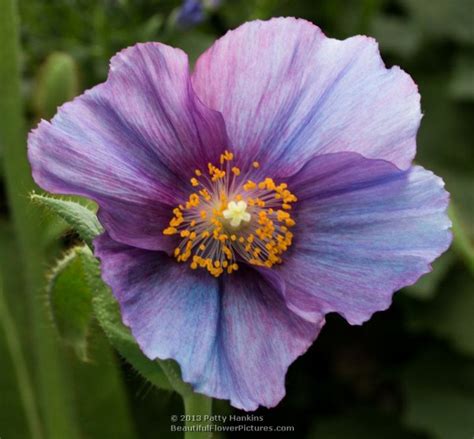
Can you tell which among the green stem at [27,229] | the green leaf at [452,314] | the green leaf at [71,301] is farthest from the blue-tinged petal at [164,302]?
the green leaf at [452,314]

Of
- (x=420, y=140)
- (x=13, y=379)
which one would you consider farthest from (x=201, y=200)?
(x=420, y=140)

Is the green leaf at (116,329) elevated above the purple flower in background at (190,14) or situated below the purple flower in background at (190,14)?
below

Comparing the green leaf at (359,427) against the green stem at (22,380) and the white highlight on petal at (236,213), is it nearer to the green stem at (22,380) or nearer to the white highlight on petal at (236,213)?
the green stem at (22,380)

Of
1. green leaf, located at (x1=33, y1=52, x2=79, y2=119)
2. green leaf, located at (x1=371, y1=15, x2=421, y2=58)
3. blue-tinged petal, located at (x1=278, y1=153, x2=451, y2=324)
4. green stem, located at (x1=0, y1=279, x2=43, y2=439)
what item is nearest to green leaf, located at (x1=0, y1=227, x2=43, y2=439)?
green stem, located at (x1=0, y1=279, x2=43, y2=439)

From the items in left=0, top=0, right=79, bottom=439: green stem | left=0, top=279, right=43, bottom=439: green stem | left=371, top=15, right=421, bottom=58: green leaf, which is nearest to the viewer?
left=0, top=0, right=79, bottom=439: green stem

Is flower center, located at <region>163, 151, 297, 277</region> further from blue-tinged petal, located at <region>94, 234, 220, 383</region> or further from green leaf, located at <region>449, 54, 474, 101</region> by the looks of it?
green leaf, located at <region>449, 54, 474, 101</region>

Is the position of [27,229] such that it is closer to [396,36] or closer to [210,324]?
[210,324]

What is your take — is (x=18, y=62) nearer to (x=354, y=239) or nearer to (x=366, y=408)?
(x=354, y=239)
